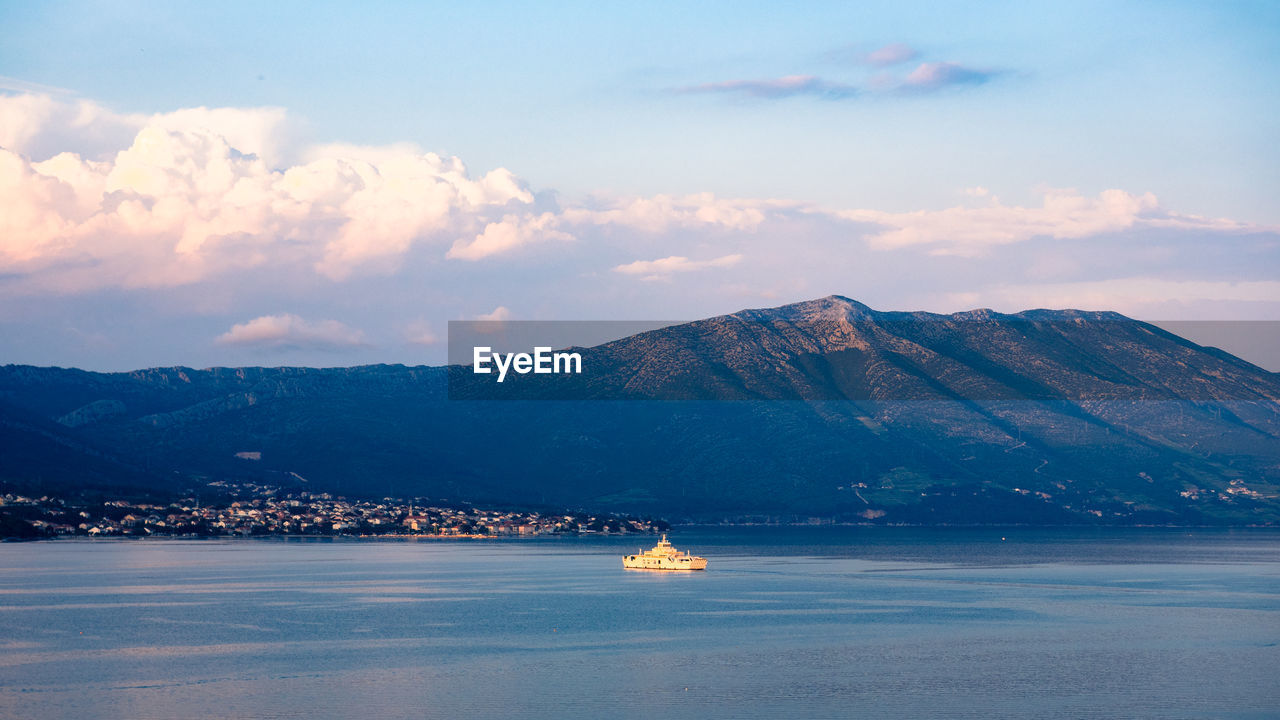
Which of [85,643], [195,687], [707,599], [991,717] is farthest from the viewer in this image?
[707,599]

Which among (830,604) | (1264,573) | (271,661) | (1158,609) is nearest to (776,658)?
(271,661)

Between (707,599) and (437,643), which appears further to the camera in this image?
(707,599)

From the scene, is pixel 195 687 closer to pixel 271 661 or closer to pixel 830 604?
pixel 271 661

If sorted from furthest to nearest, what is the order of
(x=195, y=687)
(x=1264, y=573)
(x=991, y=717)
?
(x=1264, y=573) < (x=195, y=687) < (x=991, y=717)

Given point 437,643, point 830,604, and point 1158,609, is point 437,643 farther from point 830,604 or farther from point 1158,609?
point 1158,609

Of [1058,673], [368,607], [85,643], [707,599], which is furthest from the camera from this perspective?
[707,599]

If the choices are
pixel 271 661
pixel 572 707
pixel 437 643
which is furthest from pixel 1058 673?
pixel 271 661
